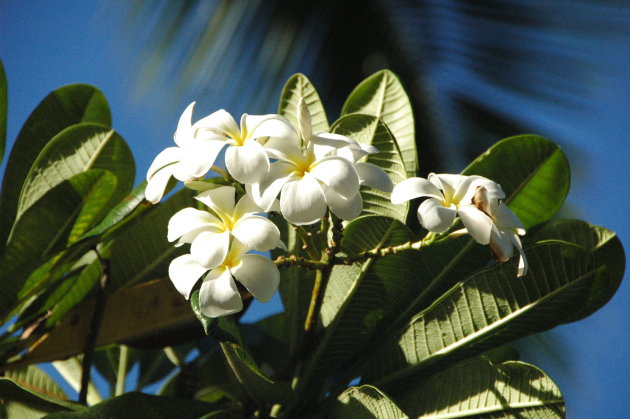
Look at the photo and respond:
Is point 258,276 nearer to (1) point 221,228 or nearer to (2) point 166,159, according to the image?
(1) point 221,228

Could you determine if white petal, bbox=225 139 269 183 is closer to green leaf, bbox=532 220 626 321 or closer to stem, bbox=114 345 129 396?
A: green leaf, bbox=532 220 626 321

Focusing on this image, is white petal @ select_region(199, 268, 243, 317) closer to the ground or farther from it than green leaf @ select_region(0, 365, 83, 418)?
farther from it

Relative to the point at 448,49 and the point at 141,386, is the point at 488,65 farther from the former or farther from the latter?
the point at 141,386

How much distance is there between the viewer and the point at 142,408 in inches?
31.9

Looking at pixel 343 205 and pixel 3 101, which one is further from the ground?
pixel 343 205

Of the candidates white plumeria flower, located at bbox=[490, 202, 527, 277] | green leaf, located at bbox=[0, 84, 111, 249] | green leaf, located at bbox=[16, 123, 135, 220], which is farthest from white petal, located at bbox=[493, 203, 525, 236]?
green leaf, located at bbox=[0, 84, 111, 249]

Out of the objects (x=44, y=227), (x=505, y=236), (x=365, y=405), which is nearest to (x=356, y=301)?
(x=365, y=405)

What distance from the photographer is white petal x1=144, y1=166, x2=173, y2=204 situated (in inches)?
28.6

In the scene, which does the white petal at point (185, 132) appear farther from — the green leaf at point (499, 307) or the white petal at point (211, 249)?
the green leaf at point (499, 307)

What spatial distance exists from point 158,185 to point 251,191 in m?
0.11

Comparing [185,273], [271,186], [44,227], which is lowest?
[44,227]

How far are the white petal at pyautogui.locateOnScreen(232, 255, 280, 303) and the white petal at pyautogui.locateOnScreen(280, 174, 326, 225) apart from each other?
0.21ft

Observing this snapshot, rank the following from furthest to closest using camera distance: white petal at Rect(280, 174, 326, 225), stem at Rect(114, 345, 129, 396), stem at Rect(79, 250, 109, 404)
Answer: stem at Rect(114, 345, 129, 396)
stem at Rect(79, 250, 109, 404)
white petal at Rect(280, 174, 326, 225)

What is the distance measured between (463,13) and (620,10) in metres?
0.28
